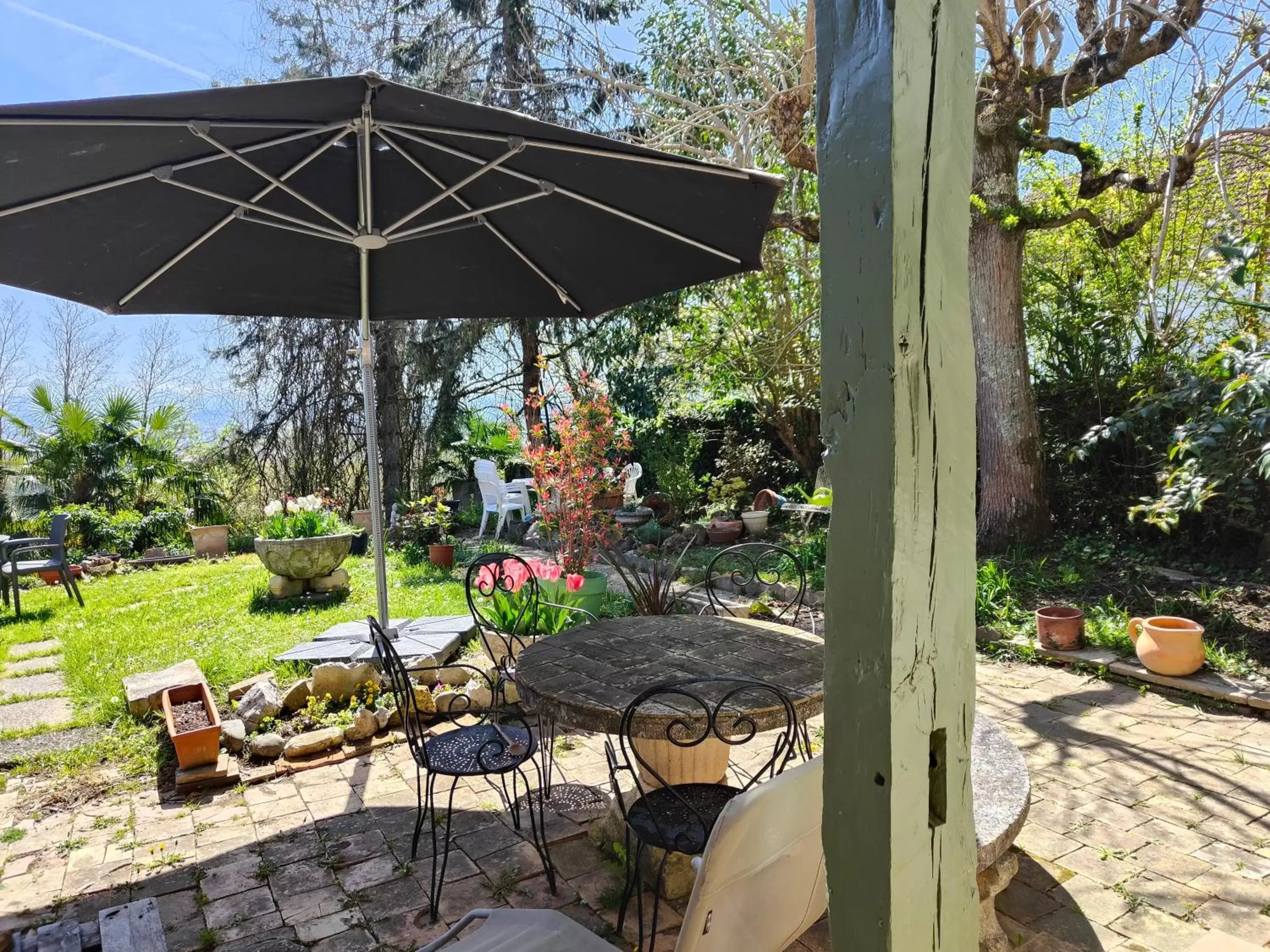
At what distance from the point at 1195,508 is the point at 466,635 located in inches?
149

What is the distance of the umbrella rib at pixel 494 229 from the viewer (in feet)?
8.96

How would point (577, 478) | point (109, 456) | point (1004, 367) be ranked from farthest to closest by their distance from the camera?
1. point (109, 456)
2. point (1004, 367)
3. point (577, 478)

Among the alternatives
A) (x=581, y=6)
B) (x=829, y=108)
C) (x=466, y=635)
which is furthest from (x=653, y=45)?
(x=829, y=108)

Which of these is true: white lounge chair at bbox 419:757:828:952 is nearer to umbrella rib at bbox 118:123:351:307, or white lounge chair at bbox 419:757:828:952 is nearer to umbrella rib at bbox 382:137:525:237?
umbrella rib at bbox 382:137:525:237

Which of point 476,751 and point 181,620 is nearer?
point 476,751

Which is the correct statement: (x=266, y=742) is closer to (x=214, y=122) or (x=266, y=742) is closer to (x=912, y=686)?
(x=214, y=122)

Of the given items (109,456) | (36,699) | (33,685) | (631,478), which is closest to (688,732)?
(36,699)

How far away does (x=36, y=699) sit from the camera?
156 inches

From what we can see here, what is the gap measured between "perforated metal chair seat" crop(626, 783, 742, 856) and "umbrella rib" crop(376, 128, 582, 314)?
219cm

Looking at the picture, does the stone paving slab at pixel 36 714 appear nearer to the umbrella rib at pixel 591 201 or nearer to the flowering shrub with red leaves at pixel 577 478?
the flowering shrub with red leaves at pixel 577 478

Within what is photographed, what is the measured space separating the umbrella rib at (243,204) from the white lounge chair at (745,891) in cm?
222

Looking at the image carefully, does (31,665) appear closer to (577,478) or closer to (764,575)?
(577,478)

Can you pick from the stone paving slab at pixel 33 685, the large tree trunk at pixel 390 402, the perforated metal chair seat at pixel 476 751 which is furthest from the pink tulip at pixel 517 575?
the large tree trunk at pixel 390 402

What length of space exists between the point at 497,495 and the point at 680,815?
23.4ft
